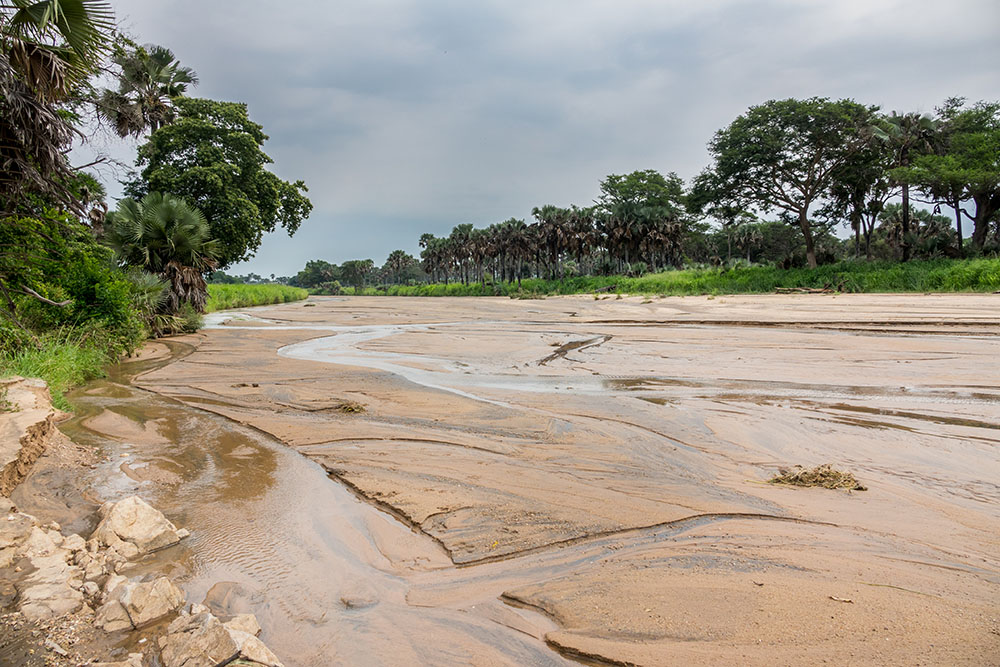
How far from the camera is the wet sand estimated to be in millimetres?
2527

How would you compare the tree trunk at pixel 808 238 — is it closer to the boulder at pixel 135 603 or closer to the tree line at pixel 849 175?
the tree line at pixel 849 175

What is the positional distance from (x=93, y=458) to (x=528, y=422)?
14.8 feet

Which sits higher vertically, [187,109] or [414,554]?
[187,109]

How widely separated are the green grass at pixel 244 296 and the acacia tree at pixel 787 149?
108 feet

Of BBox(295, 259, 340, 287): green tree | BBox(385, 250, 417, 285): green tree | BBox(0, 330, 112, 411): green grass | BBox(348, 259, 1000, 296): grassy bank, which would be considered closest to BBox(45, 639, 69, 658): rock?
BBox(0, 330, 112, 411): green grass

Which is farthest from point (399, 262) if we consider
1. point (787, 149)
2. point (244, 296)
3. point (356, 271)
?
point (787, 149)

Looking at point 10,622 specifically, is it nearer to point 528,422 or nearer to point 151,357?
point 528,422

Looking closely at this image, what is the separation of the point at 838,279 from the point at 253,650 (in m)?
32.0

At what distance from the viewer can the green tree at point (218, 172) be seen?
2842 cm

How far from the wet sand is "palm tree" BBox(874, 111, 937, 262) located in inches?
1103

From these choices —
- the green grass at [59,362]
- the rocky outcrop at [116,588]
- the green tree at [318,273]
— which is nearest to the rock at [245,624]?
the rocky outcrop at [116,588]

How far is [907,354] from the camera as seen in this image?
10.4 meters

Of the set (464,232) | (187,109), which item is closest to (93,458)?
(187,109)

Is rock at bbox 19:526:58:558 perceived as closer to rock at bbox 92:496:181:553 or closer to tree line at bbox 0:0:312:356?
rock at bbox 92:496:181:553
